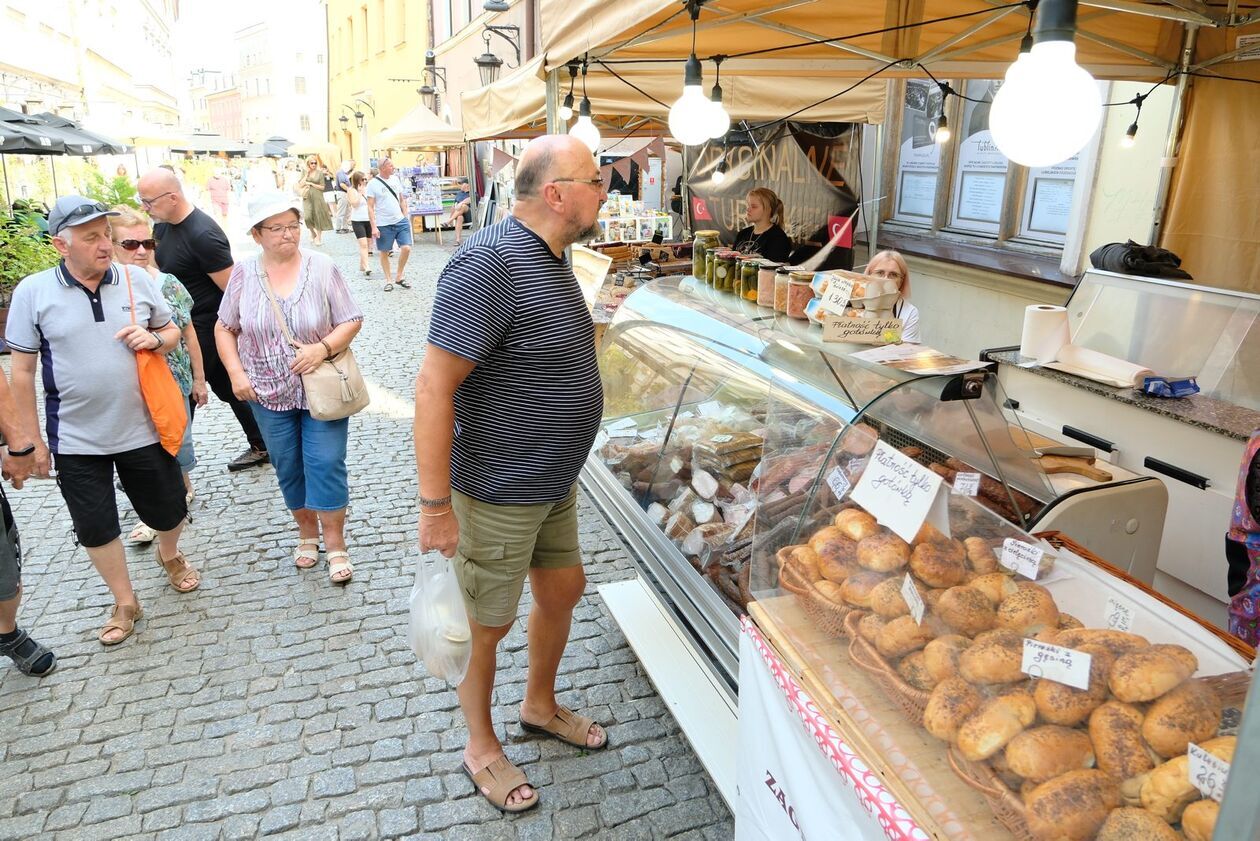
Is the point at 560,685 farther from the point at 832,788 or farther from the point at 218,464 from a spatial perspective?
the point at 218,464

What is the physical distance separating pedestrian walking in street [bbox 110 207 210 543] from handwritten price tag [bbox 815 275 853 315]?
3128mm

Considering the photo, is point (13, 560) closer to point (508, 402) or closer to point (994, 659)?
point (508, 402)

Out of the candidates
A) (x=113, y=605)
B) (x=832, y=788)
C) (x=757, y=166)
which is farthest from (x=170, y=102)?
(x=832, y=788)

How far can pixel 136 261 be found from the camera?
13.9 feet

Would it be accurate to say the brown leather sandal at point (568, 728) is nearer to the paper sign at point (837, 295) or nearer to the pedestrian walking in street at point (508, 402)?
the pedestrian walking in street at point (508, 402)

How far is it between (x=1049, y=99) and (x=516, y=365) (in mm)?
1490

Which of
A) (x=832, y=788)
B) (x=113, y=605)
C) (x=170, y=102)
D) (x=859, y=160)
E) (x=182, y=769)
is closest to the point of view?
(x=832, y=788)

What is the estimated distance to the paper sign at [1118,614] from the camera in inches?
64.2

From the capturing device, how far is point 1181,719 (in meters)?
1.28

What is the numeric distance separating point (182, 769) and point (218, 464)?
3096mm

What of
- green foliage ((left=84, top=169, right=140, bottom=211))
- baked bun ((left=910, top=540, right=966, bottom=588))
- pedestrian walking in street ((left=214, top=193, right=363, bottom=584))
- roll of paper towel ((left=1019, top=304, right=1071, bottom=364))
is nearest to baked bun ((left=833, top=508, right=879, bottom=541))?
baked bun ((left=910, top=540, right=966, bottom=588))

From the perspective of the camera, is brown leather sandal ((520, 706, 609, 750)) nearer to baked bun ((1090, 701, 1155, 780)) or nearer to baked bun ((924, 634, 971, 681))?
baked bun ((924, 634, 971, 681))

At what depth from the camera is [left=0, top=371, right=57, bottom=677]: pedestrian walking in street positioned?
295cm

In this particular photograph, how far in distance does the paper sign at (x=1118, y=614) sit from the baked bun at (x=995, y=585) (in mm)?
196
